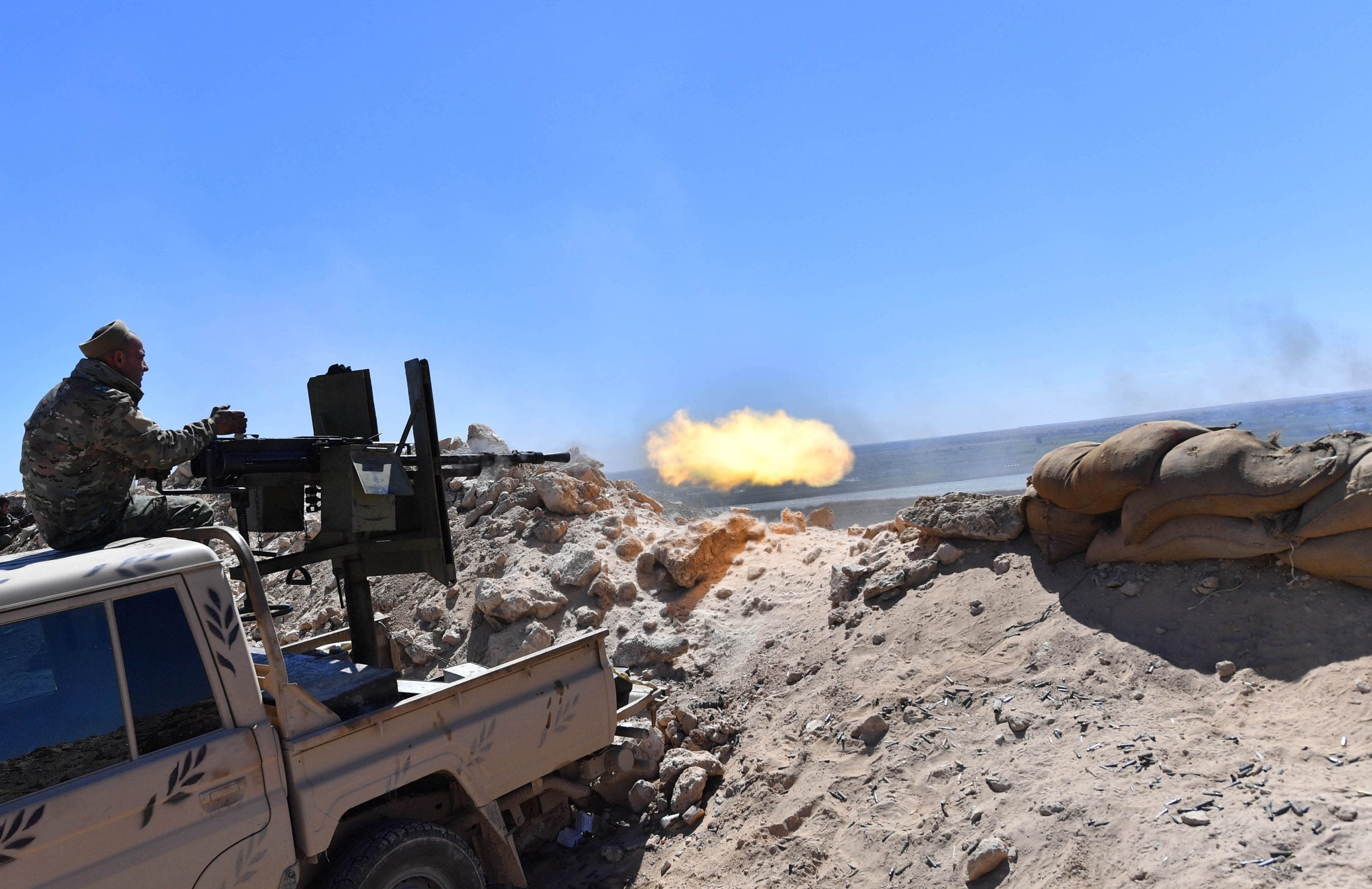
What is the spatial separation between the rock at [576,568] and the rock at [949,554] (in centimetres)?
402

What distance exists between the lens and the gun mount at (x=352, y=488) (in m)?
5.40

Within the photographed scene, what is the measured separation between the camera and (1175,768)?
4.84m

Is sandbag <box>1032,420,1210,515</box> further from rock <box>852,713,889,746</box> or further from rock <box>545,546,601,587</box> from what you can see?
rock <box>545,546,601,587</box>

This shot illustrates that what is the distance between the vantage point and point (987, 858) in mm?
4719

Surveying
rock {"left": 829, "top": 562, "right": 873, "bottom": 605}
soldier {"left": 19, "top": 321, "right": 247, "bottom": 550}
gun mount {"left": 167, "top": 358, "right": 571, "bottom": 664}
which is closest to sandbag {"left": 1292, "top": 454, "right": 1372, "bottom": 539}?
rock {"left": 829, "top": 562, "right": 873, "bottom": 605}

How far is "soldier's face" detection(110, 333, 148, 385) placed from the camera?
475cm

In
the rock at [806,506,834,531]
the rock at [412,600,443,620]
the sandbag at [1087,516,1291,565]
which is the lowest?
the rock at [412,600,443,620]

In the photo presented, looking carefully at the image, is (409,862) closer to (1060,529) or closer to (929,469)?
(1060,529)

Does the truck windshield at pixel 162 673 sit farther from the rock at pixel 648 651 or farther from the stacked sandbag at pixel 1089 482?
the stacked sandbag at pixel 1089 482

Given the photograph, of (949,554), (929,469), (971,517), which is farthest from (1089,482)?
(929,469)

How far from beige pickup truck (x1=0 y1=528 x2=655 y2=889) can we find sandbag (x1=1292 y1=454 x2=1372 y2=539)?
5.27 meters

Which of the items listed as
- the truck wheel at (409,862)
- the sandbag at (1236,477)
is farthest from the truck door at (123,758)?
the sandbag at (1236,477)

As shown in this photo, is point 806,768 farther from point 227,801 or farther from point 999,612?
point 227,801

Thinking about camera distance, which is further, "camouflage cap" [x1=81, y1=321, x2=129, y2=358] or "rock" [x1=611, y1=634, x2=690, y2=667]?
"rock" [x1=611, y1=634, x2=690, y2=667]
